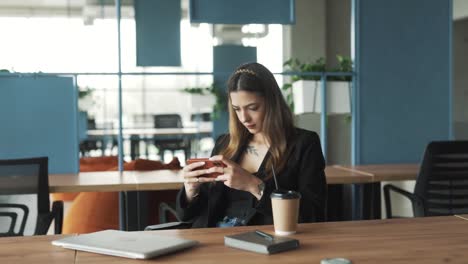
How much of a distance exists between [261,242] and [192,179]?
25.6 inches

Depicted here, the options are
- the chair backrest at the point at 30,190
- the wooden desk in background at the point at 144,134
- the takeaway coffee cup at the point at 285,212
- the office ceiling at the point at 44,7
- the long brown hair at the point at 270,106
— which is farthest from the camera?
the office ceiling at the point at 44,7

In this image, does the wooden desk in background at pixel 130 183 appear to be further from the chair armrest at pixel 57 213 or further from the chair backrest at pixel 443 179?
the chair backrest at pixel 443 179

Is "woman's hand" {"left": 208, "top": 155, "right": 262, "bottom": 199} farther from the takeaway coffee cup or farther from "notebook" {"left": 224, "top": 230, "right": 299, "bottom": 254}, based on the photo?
"notebook" {"left": 224, "top": 230, "right": 299, "bottom": 254}

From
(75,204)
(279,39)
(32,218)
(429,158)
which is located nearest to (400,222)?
(429,158)

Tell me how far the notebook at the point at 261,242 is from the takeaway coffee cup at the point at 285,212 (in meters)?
0.11

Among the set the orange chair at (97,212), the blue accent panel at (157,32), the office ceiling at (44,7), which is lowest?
the orange chair at (97,212)

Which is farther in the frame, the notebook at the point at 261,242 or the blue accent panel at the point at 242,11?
the blue accent panel at the point at 242,11

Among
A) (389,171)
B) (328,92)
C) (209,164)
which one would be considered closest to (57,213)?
(209,164)

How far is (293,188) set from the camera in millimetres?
2273

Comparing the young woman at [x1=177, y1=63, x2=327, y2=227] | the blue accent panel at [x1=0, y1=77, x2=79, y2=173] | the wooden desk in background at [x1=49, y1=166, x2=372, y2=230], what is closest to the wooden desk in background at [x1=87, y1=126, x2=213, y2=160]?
the blue accent panel at [x1=0, y1=77, x2=79, y2=173]

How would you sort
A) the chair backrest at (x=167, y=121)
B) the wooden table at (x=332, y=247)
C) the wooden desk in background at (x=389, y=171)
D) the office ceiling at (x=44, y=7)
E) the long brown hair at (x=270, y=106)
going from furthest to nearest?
1. the office ceiling at (x=44, y=7)
2. the chair backrest at (x=167, y=121)
3. the wooden desk in background at (x=389, y=171)
4. the long brown hair at (x=270, y=106)
5. the wooden table at (x=332, y=247)

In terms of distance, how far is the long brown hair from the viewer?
2.31 m

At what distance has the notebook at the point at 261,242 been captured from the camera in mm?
1455

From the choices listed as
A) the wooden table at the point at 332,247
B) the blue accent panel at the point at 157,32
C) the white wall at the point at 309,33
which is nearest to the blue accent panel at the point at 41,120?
the blue accent panel at the point at 157,32
